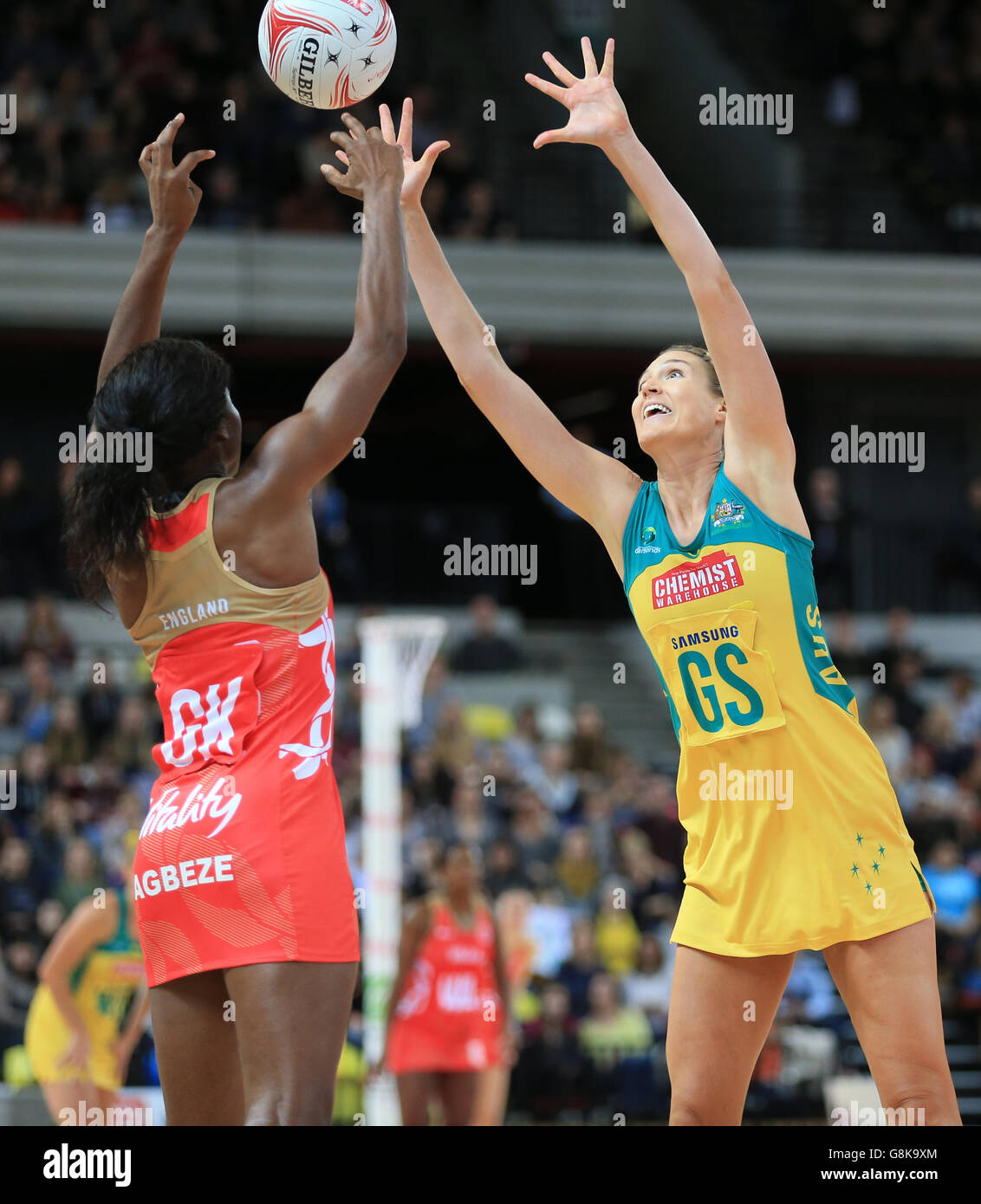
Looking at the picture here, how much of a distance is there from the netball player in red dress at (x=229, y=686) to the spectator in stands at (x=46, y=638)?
400 inches

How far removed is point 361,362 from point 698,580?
0.98 m

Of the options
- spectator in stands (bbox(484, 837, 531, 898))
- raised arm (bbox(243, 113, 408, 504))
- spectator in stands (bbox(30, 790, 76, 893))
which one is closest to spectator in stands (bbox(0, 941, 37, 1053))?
spectator in stands (bbox(30, 790, 76, 893))

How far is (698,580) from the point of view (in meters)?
3.82

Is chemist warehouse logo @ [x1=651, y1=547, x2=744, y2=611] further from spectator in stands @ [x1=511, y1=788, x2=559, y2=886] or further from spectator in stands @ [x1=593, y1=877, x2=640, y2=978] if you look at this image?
spectator in stands @ [x1=511, y1=788, x2=559, y2=886]

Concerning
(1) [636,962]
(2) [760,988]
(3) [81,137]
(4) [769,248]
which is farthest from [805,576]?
(4) [769,248]

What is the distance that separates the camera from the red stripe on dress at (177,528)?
3400 mm

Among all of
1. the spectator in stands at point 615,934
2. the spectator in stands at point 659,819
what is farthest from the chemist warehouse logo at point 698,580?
the spectator in stands at point 659,819

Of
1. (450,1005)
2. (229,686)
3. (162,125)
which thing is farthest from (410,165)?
(162,125)

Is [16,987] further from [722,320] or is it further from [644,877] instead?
[722,320]

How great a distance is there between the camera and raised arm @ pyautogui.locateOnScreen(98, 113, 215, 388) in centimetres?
393

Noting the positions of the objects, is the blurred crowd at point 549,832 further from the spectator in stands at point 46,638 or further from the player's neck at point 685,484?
the player's neck at point 685,484

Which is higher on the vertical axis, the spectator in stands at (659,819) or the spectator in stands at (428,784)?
the spectator in stands at (428,784)

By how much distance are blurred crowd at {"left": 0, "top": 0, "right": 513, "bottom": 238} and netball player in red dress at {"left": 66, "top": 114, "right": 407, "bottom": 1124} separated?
11.9 m
